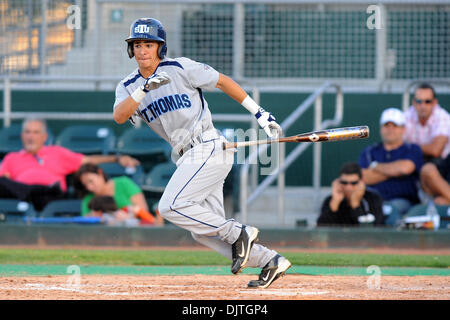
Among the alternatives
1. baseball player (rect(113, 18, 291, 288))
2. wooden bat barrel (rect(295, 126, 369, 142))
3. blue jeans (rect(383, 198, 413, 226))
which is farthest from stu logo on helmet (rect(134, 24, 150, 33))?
blue jeans (rect(383, 198, 413, 226))

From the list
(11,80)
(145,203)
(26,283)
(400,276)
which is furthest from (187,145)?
(11,80)

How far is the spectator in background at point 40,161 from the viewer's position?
30.9ft

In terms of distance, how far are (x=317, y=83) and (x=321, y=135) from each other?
4.43 metres

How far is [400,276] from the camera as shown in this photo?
6898mm

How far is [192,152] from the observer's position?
19.1 ft

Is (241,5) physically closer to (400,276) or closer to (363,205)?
(363,205)

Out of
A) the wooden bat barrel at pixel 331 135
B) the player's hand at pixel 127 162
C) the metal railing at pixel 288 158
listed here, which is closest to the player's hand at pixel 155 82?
the wooden bat barrel at pixel 331 135

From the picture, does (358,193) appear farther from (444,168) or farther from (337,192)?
(444,168)

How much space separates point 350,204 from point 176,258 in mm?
1909

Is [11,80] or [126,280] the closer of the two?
[126,280]

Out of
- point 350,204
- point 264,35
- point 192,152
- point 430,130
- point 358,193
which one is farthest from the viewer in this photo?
point 264,35

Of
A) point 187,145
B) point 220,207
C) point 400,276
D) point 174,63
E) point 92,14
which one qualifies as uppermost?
point 92,14

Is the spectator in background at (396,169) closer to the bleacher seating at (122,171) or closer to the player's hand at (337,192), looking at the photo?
the player's hand at (337,192)

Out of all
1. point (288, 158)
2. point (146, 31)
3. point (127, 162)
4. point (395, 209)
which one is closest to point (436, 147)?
point (395, 209)
